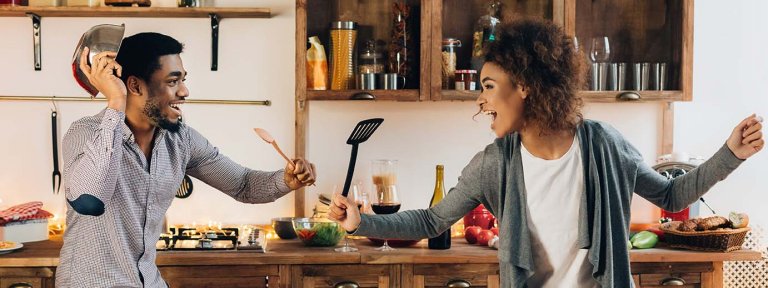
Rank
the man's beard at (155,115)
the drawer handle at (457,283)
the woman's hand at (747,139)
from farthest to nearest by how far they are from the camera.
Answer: the drawer handle at (457,283)
the man's beard at (155,115)
the woman's hand at (747,139)

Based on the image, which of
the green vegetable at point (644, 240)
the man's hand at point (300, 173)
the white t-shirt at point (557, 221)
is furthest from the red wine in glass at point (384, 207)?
the white t-shirt at point (557, 221)

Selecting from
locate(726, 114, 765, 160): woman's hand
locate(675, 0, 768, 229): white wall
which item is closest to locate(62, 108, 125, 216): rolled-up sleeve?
locate(726, 114, 765, 160): woman's hand

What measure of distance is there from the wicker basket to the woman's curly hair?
1.28m

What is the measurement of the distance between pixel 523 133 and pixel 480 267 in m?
1.06

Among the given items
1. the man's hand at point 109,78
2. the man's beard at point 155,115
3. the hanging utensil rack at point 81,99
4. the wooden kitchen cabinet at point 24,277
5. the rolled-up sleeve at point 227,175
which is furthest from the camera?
the hanging utensil rack at point 81,99

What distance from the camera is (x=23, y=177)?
3.99 meters

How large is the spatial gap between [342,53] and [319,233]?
73 cm

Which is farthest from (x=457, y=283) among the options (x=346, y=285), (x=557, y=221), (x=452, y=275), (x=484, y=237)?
(x=557, y=221)

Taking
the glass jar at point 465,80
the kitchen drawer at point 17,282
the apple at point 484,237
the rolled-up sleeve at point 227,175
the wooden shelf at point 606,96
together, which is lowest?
the kitchen drawer at point 17,282

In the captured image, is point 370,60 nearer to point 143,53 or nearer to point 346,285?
point 346,285

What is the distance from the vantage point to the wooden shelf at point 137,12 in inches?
149

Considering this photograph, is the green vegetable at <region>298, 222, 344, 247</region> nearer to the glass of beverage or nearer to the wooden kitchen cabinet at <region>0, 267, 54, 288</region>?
the glass of beverage

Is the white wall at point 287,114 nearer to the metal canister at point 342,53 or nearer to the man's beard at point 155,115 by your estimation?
the metal canister at point 342,53

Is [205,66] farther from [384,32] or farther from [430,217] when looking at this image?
[430,217]
